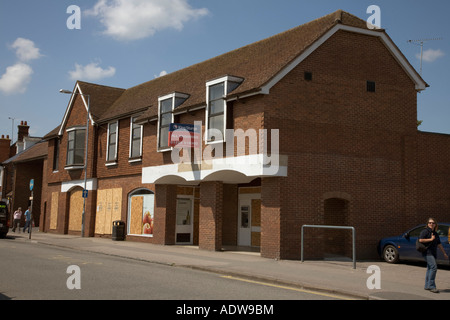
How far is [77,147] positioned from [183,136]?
533 inches

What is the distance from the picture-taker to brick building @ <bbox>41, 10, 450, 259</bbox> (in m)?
17.5

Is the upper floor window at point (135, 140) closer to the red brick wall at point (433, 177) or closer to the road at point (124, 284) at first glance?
the road at point (124, 284)

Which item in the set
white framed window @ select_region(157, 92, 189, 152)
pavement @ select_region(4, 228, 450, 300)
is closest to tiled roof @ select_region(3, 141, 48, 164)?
white framed window @ select_region(157, 92, 189, 152)

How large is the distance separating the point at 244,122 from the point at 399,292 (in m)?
9.38

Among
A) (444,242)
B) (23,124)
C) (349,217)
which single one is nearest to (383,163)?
(349,217)

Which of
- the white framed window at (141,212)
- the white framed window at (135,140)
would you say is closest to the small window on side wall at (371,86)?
the white framed window at (141,212)

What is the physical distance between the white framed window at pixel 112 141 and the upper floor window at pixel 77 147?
2830 millimetres

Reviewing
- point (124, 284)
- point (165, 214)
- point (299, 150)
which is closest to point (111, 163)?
point (165, 214)

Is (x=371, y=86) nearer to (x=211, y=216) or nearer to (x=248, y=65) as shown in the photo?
(x=248, y=65)

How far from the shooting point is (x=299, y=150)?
698 inches

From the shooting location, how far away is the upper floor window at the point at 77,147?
100 feet

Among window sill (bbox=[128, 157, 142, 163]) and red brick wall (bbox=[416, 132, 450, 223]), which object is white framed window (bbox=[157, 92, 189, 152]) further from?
red brick wall (bbox=[416, 132, 450, 223])

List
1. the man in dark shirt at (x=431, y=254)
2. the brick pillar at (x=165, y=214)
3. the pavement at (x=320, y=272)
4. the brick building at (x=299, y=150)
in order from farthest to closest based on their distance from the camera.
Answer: the brick pillar at (x=165, y=214) → the brick building at (x=299, y=150) → the man in dark shirt at (x=431, y=254) → the pavement at (x=320, y=272)
